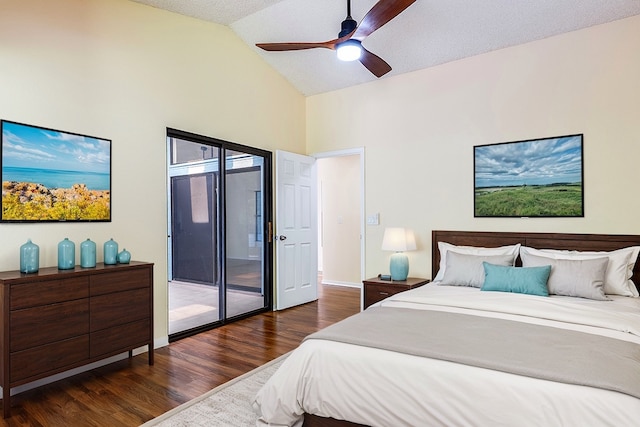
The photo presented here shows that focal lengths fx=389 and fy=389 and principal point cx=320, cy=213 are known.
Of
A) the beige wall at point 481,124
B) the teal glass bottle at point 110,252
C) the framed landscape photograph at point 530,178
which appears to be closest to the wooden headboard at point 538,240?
the beige wall at point 481,124

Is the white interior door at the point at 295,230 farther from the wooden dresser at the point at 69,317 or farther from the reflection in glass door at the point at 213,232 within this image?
the wooden dresser at the point at 69,317

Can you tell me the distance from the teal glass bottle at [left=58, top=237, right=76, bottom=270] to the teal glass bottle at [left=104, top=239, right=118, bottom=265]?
0.27 m

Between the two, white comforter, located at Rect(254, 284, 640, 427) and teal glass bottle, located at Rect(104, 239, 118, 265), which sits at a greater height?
teal glass bottle, located at Rect(104, 239, 118, 265)

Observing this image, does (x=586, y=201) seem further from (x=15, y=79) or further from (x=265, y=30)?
(x=15, y=79)

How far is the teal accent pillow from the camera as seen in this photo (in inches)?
123

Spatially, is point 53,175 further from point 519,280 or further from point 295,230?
point 519,280

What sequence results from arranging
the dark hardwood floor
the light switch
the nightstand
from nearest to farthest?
1. the dark hardwood floor
2. the nightstand
3. the light switch

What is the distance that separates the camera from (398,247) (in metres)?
4.40

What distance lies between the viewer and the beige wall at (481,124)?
356 centimetres

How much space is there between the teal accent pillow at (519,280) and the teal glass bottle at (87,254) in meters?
3.22

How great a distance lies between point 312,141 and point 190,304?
275cm

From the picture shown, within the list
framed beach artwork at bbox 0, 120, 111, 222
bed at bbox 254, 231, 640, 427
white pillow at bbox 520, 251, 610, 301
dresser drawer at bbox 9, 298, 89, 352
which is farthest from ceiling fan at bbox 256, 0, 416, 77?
dresser drawer at bbox 9, 298, 89, 352

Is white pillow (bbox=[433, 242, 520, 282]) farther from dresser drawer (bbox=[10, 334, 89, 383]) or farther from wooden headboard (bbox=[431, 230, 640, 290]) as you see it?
dresser drawer (bbox=[10, 334, 89, 383])

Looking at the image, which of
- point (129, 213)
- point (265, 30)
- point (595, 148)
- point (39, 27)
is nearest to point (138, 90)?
point (39, 27)
